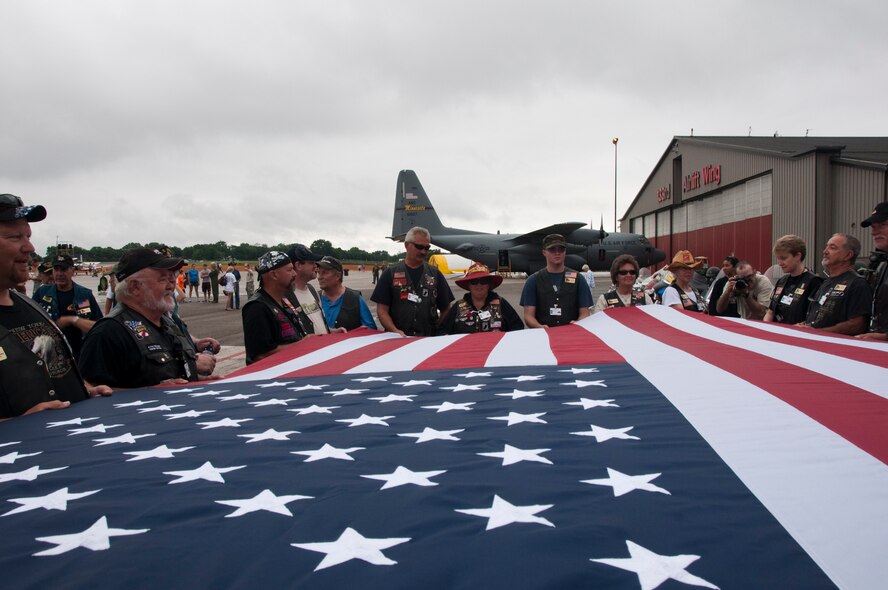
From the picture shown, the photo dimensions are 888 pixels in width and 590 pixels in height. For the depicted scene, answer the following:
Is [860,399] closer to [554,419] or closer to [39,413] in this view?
[554,419]

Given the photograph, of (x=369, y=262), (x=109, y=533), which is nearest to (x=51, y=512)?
(x=109, y=533)

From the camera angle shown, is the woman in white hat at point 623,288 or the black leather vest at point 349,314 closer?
the woman in white hat at point 623,288

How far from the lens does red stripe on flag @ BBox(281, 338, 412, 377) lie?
356 cm

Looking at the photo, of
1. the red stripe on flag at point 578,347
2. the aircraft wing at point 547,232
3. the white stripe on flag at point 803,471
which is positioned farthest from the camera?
the aircraft wing at point 547,232

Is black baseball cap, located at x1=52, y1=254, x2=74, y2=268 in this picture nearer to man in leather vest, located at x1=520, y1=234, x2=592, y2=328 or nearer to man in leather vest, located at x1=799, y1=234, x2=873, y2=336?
man in leather vest, located at x1=520, y1=234, x2=592, y2=328

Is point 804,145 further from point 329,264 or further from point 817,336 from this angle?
point 329,264

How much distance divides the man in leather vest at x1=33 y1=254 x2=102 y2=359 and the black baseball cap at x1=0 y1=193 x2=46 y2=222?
3.31 m

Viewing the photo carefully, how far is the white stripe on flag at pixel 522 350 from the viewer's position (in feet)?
11.2

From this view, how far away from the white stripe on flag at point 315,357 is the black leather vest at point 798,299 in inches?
144

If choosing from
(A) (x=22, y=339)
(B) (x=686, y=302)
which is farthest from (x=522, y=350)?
(A) (x=22, y=339)

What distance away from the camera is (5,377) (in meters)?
2.38

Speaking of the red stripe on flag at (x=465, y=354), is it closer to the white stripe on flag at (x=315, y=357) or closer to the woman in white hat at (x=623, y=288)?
the white stripe on flag at (x=315, y=357)

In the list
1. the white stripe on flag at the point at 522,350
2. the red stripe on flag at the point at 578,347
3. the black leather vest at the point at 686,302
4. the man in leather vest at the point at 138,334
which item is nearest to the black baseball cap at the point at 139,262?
the man in leather vest at the point at 138,334

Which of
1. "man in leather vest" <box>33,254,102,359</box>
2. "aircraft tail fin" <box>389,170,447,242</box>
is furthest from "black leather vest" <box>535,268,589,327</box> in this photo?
"aircraft tail fin" <box>389,170,447,242</box>
